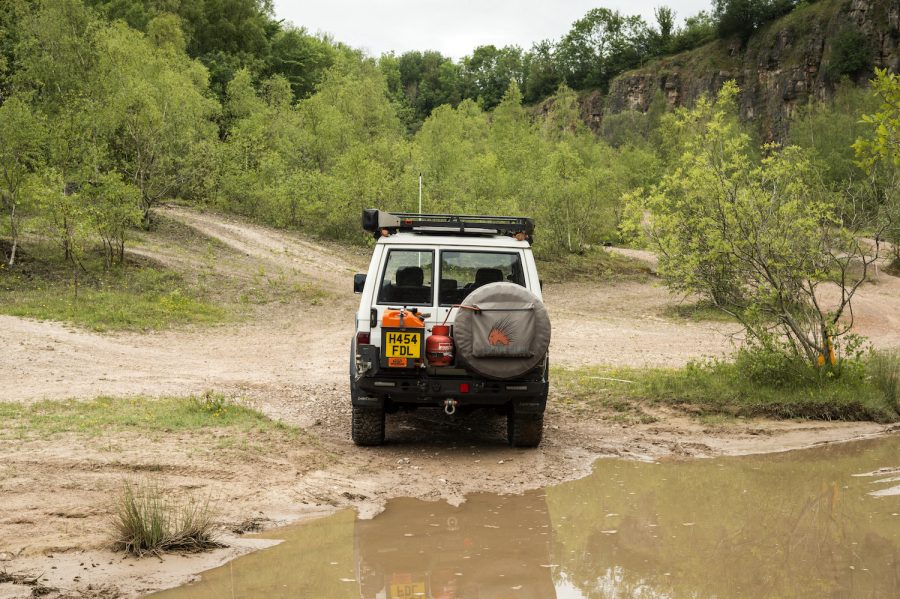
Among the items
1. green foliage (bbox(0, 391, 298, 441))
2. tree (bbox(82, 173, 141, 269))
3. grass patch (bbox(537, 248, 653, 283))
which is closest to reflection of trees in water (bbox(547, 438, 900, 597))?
green foliage (bbox(0, 391, 298, 441))

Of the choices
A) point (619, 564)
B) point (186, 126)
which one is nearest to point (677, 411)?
point (619, 564)

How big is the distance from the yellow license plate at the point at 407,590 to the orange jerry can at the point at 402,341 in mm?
2936

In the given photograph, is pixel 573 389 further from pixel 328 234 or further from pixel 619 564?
pixel 328 234

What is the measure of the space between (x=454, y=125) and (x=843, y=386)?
49.1m

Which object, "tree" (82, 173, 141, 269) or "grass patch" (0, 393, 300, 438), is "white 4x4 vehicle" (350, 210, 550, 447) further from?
"tree" (82, 173, 141, 269)

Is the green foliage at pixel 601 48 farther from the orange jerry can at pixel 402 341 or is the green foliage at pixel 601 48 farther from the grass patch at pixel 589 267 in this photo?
the orange jerry can at pixel 402 341

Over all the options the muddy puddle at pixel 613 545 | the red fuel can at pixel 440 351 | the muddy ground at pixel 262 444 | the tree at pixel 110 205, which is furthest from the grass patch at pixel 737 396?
the tree at pixel 110 205

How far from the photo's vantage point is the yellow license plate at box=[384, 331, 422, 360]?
8367 millimetres

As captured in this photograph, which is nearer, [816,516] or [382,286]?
[816,516]

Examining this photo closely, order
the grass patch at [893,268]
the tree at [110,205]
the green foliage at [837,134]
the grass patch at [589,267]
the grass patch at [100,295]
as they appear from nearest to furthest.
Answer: the grass patch at [100,295]
the tree at [110,205]
the grass patch at [589,267]
the grass patch at [893,268]
the green foliage at [837,134]

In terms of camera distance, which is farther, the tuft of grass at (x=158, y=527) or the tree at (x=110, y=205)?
the tree at (x=110, y=205)

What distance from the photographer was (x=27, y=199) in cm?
2006

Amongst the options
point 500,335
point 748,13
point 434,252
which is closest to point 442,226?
point 434,252

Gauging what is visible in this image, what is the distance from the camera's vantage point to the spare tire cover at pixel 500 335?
27.0ft
